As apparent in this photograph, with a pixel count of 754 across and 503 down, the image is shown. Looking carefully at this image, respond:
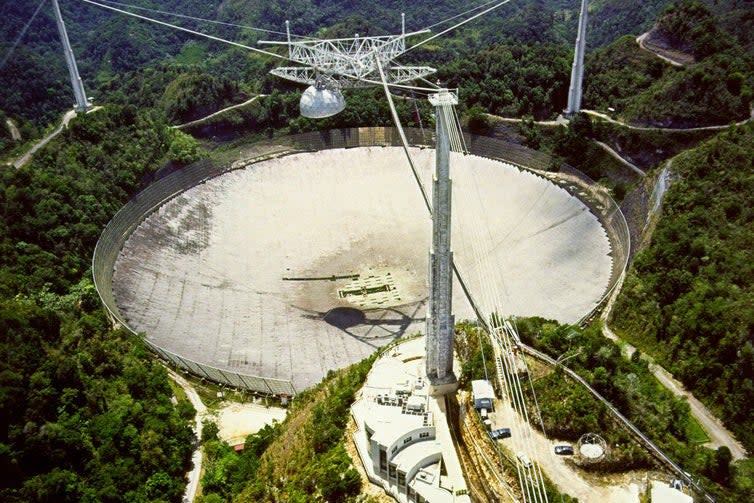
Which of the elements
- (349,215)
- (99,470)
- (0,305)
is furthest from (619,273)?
(0,305)

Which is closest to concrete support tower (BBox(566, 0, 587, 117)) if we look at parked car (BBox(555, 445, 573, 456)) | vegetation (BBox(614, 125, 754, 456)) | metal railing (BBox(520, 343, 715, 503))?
vegetation (BBox(614, 125, 754, 456))

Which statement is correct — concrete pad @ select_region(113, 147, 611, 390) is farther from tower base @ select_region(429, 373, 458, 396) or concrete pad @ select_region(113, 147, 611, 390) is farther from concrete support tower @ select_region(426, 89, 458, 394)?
concrete support tower @ select_region(426, 89, 458, 394)

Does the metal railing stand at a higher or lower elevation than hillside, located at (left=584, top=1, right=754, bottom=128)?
lower

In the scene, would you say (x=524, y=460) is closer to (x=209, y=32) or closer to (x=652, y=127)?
(x=652, y=127)

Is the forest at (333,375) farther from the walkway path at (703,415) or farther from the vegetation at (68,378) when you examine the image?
the walkway path at (703,415)

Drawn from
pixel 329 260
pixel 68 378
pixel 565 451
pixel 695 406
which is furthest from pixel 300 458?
pixel 695 406

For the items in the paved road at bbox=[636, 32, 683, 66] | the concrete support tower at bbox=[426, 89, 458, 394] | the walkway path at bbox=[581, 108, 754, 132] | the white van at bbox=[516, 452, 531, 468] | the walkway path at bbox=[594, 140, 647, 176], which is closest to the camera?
the concrete support tower at bbox=[426, 89, 458, 394]
